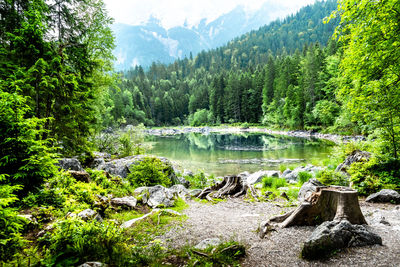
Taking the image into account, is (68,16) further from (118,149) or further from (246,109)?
(246,109)

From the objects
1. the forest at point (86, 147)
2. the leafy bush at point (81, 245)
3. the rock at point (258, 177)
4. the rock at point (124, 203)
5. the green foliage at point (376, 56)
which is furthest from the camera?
the rock at point (258, 177)

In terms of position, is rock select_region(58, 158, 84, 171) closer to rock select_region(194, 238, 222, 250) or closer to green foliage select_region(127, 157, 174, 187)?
green foliage select_region(127, 157, 174, 187)

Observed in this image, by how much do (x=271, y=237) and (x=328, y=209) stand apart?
154 centimetres

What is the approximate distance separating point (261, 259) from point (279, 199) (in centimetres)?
570

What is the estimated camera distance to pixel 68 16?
1229 cm

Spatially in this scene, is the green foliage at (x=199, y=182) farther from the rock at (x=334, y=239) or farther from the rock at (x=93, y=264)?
the rock at (x=93, y=264)

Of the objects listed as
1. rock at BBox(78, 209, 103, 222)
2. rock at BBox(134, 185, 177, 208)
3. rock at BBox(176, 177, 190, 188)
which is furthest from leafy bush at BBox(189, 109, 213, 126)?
rock at BBox(78, 209, 103, 222)

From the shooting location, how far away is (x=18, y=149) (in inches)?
173

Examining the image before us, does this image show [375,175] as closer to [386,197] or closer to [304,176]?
[386,197]

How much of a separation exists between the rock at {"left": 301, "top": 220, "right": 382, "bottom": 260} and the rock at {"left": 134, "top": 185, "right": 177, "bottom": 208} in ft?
17.1

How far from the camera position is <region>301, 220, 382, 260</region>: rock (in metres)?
3.50

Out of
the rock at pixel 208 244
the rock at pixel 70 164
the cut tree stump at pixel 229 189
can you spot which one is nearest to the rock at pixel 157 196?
the cut tree stump at pixel 229 189

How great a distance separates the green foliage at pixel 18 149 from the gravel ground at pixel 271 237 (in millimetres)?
3175

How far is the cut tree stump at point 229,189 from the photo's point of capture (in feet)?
32.2
